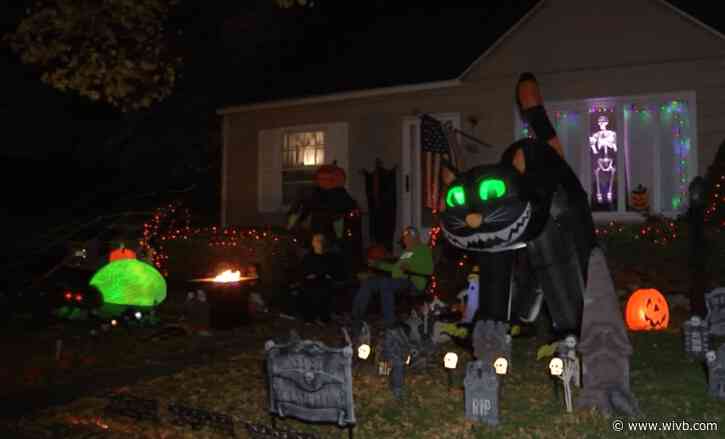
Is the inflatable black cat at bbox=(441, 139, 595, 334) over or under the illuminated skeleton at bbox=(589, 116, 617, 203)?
under


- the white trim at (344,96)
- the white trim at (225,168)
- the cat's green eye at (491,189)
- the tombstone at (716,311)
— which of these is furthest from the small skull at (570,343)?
the white trim at (225,168)

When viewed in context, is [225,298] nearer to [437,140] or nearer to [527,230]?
[437,140]

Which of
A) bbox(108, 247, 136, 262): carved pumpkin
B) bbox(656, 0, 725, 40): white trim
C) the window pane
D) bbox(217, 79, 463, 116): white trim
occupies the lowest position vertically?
bbox(108, 247, 136, 262): carved pumpkin

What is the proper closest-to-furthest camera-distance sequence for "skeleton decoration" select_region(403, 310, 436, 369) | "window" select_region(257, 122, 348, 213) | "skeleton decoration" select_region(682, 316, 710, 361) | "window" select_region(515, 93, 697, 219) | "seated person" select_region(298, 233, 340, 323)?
"skeleton decoration" select_region(403, 310, 436, 369) < "skeleton decoration" select_region(682, 316, 710, 361) < "seated person" select_region(298, 233, 340, 323) < "window" select_region(515, 93, 697, 219) < "window" select_region(257, 122, 348, 213)

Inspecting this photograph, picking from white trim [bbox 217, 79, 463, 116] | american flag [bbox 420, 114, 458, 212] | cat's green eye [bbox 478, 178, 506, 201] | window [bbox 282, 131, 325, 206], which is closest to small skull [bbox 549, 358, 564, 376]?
cat's green eye [bbox 478, 178, 506, 201]

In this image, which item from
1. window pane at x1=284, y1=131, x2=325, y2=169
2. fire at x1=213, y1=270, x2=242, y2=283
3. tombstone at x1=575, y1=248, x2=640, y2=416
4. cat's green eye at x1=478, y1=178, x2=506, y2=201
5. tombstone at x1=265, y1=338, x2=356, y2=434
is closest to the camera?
tombstone at x1=265, y1=338, x2=356, y2=434

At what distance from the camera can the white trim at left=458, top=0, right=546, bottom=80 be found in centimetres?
1310

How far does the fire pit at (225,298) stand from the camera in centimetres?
1070

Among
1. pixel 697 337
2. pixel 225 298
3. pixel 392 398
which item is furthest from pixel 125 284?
Answer: pixel 697 337

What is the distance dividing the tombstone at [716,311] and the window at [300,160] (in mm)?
9190

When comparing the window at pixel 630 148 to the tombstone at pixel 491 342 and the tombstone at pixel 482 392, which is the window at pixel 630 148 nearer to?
the tombstone at pixel 491 342

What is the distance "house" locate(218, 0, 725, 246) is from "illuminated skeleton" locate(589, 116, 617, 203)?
0.02 metres

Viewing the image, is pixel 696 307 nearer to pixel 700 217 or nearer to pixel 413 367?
pixel 700 217

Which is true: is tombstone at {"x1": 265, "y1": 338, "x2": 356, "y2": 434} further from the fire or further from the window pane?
the window pane
